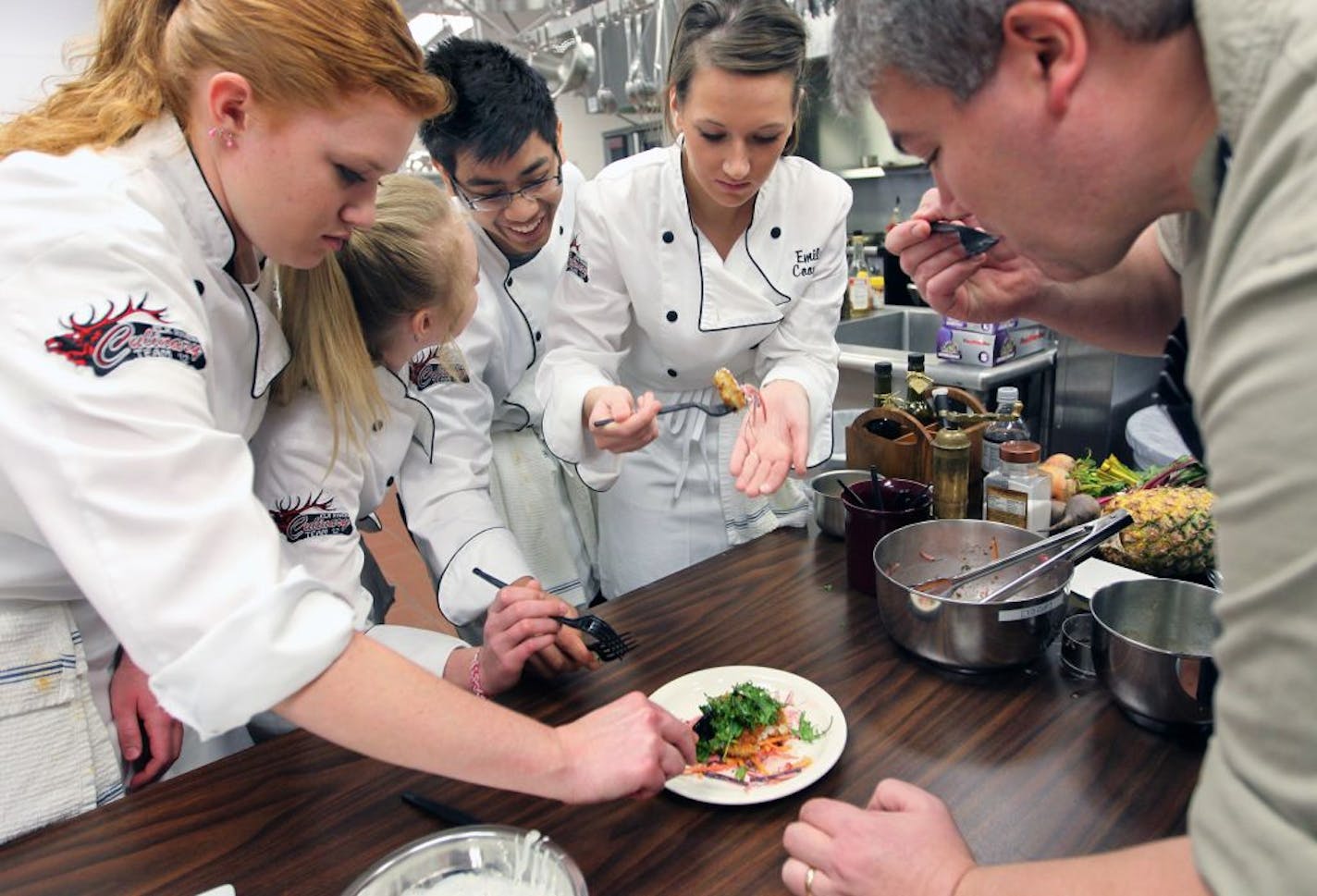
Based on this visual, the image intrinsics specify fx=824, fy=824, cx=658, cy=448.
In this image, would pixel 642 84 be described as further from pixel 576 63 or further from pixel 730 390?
pixel 730 390

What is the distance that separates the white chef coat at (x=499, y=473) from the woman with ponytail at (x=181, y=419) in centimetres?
57

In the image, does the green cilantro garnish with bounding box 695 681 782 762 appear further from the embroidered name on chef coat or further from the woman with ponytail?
the embroidered name on chef coat

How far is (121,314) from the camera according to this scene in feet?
2.68

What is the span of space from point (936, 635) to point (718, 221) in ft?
3.95

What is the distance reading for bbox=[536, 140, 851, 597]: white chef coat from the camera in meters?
1.96

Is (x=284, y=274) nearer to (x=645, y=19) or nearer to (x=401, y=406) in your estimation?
(x=401, y=406)

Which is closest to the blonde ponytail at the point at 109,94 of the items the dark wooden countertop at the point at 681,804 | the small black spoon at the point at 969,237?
the dark wooden countertop at the point at 681,804

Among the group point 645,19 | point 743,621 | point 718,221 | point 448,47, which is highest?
point 645,19

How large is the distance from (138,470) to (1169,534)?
145 cm

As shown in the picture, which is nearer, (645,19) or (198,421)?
(198,421)

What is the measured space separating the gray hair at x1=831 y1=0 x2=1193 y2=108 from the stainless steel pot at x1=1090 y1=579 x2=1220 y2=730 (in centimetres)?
71

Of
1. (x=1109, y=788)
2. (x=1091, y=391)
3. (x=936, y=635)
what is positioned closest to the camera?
(x=1109, y=788)

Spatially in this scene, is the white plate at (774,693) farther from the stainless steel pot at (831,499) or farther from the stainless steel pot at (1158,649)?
the stainless steel pot at (831,499)

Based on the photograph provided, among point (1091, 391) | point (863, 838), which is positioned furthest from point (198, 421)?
point (1091, 391)
